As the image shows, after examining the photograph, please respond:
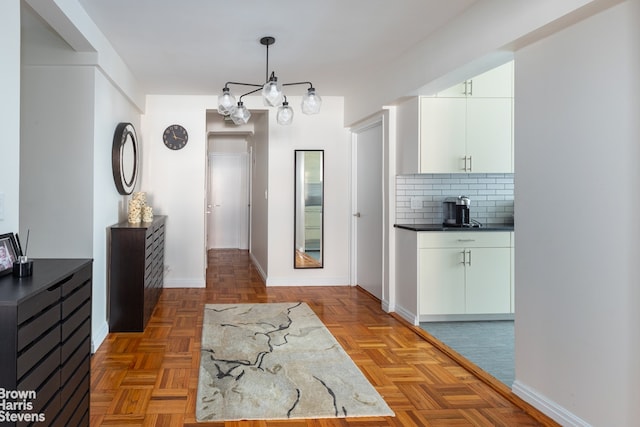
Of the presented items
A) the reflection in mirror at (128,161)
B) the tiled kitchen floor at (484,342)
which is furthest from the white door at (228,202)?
the tiled kitchen floor at (484,342)

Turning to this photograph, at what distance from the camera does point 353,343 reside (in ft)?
11.8

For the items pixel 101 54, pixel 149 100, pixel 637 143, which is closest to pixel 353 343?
pixel 637 143

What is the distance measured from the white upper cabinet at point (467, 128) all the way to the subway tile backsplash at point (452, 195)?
1.28ft

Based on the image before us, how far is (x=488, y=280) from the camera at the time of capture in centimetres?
415

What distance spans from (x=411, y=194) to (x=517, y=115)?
2.01 m

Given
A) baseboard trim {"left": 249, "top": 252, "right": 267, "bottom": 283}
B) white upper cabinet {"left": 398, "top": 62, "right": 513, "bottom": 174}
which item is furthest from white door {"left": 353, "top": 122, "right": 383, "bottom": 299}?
baseboard trim {"left": 249, "top": 252, "right": 267, "bottom": 283}

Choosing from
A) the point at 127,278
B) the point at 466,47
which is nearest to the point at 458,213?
the point at 466,47

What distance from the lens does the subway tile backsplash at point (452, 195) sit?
179 inches

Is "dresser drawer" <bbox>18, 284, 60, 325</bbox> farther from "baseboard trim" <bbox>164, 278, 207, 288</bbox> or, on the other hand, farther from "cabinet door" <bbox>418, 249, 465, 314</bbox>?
"baseboard trim" <bbox>164, 278, 207, 288</bbox>

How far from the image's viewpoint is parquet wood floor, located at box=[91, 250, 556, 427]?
7.68 ft

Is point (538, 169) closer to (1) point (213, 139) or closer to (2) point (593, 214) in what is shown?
(2) point (593, 214)

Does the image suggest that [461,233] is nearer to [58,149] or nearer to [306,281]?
[306,281]

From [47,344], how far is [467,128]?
12.0ft

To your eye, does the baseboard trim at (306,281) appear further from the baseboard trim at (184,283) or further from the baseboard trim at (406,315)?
the baseboard trim at (406,315)
